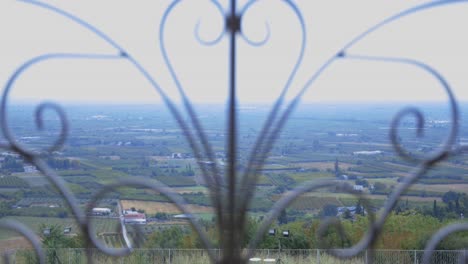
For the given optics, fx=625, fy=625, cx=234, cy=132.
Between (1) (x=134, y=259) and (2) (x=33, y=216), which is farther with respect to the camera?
(1) (x=134, y=259)

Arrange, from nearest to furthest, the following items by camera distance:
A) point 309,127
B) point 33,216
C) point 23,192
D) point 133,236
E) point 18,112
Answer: point 133,236 < point 18,112 < point 23,192 < point 33,216 < point 309,127

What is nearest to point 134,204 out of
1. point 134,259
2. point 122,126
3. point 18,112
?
point 122,126

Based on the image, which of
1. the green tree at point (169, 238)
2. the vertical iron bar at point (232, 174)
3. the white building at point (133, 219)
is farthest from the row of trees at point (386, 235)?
the vertical iron bar at point (232, 174)

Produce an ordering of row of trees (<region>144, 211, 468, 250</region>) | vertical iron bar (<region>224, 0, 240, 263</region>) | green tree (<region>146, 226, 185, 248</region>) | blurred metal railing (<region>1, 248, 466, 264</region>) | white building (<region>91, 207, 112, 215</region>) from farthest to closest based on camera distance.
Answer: blurred metal railing (<region>1, 248, 466, 264</region>) < row of trees (<region>144, 211, 468, 250</region>) < green tree (<region>146, 226, 185, 248</region>) < white building (<region>91, 207, 112, 215</region>) < vertical iron bar (<region>224, 0, 240, 263</region>)

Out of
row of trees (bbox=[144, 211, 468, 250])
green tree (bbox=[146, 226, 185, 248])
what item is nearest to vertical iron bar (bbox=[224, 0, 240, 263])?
green tree (bbox=[146, 226, 185, 248])

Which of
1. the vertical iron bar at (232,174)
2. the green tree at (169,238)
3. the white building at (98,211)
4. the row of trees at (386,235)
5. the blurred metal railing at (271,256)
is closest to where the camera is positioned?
the vertical iron bar at (232,174)

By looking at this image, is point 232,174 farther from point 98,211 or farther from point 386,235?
point 386,235

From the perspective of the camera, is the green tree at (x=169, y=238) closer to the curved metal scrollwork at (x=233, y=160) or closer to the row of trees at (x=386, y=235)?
the row of trees at (x=386, y=235)

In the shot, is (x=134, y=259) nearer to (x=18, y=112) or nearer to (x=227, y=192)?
(x=18, y=112)

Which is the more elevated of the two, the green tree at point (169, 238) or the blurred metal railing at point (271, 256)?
the green tree at point (169, 238)

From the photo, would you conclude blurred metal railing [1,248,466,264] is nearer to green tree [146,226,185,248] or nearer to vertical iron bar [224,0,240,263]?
green tree [146,226,185,248]

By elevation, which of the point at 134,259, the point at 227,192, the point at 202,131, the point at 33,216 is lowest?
Result: the point at 134,259
